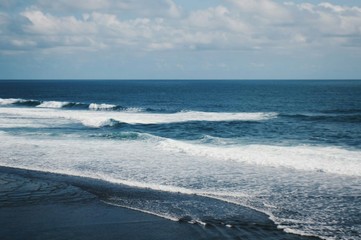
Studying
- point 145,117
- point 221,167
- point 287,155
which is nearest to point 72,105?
point 145,117

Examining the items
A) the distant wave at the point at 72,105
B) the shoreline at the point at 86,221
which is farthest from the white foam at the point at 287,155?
the distant wave at the point at 72,105

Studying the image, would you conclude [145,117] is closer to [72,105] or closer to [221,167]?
[72,105]

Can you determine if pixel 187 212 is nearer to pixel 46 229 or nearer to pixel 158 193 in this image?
pixel 158 193

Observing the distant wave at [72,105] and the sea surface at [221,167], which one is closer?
the sea surface at [221,167]

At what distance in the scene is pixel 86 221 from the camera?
9.83 meters

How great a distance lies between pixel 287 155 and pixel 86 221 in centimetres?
1190

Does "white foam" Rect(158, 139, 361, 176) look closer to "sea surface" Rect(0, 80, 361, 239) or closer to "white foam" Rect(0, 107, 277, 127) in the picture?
"sea surface" Rect(0, 80, 361, 239)

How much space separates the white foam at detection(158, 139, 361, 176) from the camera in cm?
1650

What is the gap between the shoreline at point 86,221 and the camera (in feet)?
29.2

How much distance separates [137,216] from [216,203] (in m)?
2.42

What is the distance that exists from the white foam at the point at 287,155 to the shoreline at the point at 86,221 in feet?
23.7

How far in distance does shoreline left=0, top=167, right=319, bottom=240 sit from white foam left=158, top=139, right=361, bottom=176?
7216 millimetres

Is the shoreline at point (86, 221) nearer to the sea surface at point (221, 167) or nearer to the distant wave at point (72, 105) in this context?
the sea surface at point (221, 167)

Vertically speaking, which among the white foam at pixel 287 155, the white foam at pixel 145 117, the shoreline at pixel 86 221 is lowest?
the white foam at pixel 145 117
